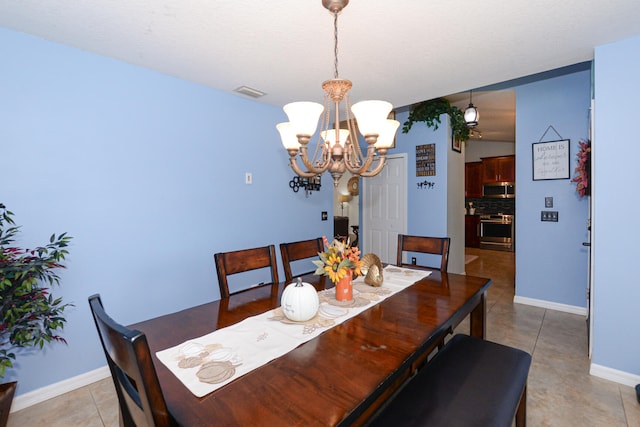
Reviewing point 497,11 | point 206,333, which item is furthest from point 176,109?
point 497,11

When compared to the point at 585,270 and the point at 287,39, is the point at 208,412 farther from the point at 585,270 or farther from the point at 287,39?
the point at 585,270

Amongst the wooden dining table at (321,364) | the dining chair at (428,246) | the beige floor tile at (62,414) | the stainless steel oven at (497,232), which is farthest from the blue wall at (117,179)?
the stainless steel oven at (497,232)

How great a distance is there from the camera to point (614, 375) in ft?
6.73

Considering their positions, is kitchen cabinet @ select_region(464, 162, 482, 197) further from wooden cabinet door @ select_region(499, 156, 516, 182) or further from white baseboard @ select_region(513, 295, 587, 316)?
white baseboard @ select_region(513, 295, 587, 316)

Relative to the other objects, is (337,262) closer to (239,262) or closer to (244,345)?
(244,345)

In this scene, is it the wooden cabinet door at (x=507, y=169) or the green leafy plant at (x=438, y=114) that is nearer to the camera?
the green leafy plant at (x=438, y=114)

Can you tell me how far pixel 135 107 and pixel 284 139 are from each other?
1433mm

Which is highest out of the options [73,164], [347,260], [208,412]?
[73,164]

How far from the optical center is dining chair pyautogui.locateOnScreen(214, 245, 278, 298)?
1.75 meters

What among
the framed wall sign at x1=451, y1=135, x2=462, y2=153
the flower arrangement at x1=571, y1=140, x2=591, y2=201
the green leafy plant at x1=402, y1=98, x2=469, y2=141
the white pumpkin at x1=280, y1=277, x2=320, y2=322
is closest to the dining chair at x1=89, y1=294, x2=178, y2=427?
the white pumpkin at x1=280, y1=277, x2=320, y2=322

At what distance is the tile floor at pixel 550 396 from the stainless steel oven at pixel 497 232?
4.22 meters

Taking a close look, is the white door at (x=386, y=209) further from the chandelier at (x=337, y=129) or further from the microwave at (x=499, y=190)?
the microwave at (x=499, y=190)

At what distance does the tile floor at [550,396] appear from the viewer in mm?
1739

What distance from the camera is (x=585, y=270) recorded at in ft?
10.3
